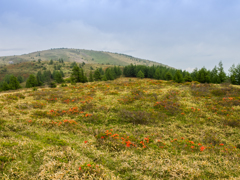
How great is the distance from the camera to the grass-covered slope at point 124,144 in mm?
6180

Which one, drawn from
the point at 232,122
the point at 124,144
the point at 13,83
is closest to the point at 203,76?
the point at 232,122

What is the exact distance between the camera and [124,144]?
934cm

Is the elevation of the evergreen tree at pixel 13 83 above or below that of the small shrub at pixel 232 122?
above

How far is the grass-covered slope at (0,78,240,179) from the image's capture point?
6180 millimetres

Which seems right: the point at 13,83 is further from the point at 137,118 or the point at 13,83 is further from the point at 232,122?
the point at 232,122

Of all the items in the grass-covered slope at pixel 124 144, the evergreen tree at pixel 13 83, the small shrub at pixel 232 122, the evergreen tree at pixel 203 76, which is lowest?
the grass-covered slope at pixel 124 144

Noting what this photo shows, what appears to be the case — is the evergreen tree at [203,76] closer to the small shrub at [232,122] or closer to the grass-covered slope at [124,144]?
the grass-covered slope at [124,144]

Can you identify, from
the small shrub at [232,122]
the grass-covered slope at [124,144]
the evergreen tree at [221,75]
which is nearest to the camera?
the grass-covered slope at [124,144]

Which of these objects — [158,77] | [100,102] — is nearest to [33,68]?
[158,77]

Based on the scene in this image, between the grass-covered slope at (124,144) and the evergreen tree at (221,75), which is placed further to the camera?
the evergreen tree at (221,75)

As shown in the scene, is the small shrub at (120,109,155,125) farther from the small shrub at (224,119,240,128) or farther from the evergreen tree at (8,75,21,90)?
the evergreen tree at (8,75,21,90)

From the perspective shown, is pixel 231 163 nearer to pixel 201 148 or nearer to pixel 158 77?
pixel 201 148

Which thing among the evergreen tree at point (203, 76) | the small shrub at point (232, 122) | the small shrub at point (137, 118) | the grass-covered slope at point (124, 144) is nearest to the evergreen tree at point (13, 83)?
the grass-covered slope at point (124, 144)

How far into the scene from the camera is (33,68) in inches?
6855
